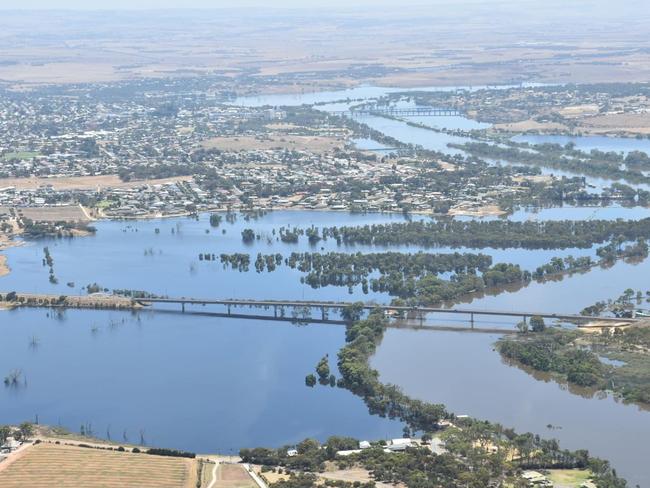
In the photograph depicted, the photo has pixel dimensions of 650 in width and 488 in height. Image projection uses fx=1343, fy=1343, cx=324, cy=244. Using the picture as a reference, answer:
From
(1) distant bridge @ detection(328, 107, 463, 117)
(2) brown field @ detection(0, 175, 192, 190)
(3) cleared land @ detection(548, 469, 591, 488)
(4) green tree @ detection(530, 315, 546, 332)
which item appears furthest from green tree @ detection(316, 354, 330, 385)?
(1) distant bridge @ detection(328, 107, 463, 117)

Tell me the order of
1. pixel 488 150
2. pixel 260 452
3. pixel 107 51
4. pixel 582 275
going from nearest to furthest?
pixel 260 452
pixel 582 275
pixel 488 150
pixel 107 51

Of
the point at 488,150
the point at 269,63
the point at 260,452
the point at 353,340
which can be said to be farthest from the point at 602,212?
the point at 269,63

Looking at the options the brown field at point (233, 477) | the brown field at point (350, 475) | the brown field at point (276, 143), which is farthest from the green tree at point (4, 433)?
the brown field at point (276, 143)

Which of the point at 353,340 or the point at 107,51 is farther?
the point at 107,51

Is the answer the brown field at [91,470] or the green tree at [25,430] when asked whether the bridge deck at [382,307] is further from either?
the brown field at [91,470]

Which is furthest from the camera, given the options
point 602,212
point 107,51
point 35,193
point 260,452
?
point 107,51

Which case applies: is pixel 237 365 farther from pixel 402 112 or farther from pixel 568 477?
pixel 402 112

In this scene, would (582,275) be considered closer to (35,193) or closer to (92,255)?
(92,255)
